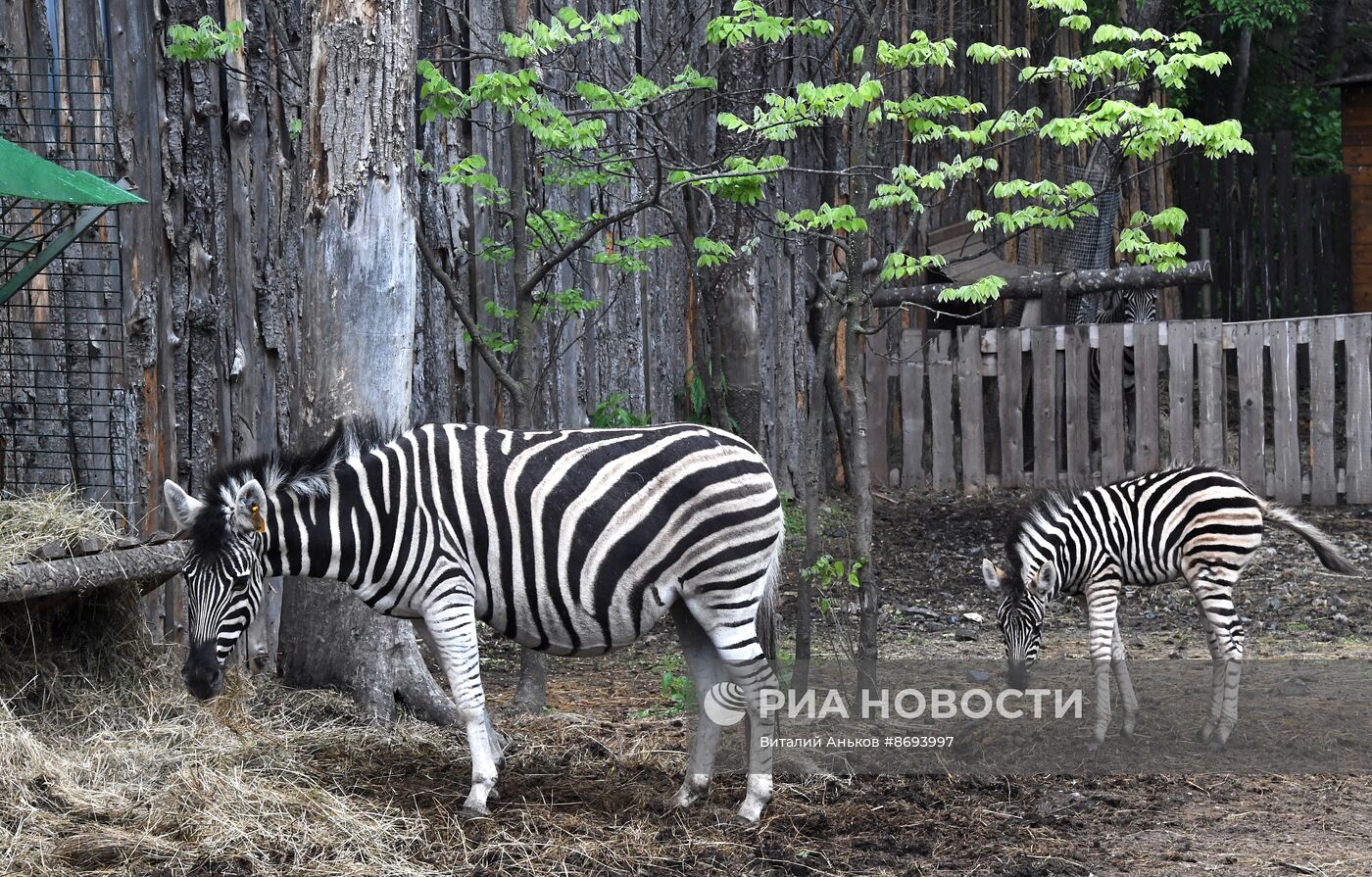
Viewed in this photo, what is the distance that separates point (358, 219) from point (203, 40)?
1217mm

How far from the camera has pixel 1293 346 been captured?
1165 centimetres

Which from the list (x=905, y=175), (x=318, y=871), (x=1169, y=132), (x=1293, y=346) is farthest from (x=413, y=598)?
(x=1293, y=346)

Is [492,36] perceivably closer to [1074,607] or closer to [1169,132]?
[1169,132]

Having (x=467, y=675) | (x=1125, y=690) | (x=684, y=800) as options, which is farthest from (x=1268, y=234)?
(x=467, y=675)

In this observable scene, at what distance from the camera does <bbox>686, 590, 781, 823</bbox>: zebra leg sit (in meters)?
5.01

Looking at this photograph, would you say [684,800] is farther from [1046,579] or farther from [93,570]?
[93,570]

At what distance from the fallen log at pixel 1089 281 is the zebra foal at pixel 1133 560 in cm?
587

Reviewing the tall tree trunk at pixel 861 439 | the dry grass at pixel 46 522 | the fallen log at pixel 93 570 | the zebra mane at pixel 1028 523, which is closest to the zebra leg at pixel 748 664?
the tall tree trunk at pixel 861 439

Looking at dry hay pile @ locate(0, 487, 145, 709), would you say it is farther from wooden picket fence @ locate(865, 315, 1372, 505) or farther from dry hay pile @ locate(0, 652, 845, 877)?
wooden picket fence @ locate(865, 315, 1372, 505)

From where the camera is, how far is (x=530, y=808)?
198 inches

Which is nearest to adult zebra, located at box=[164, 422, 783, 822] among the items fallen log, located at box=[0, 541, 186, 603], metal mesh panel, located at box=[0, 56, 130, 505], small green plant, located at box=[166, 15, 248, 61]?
fallen log, located at box=[0, 541, 186, 603]

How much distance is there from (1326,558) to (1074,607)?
2.59m

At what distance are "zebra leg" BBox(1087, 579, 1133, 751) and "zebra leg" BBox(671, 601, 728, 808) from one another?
1.96 meters

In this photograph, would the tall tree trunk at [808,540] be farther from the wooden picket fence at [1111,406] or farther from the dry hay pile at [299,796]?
the wooden picket fence at [1111,406]
